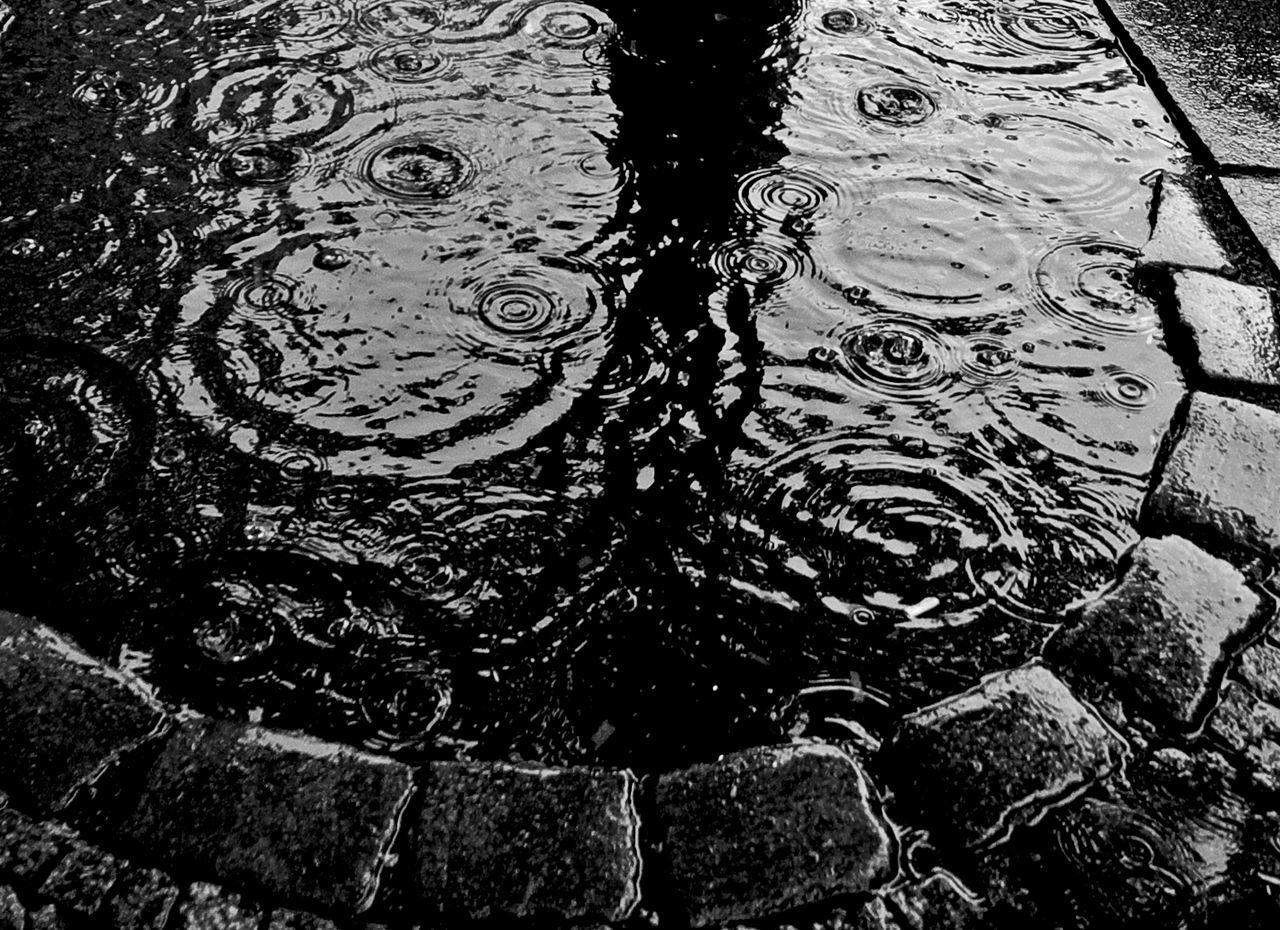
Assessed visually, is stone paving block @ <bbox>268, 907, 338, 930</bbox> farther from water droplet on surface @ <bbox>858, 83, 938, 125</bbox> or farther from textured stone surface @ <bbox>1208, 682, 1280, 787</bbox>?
water droplet on surface @ <bbox>858, 83, 938, 125</bbox>

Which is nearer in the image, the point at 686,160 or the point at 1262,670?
the point at 1262,670

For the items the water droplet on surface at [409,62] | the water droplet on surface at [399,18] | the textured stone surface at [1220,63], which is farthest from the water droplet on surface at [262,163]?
the textured stone surface at [1220,63]

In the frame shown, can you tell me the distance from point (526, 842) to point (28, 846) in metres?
0.71

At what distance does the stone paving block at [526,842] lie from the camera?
1.47 m

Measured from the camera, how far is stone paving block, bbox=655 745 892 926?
4.86 ft

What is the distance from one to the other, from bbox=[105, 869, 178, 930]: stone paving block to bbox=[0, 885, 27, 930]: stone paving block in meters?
0.11

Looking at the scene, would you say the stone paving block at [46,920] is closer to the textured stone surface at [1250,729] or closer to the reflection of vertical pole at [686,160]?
the reflection of vertical pole at [686,160]

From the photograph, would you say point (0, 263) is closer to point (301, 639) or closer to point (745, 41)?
point (301, 639)

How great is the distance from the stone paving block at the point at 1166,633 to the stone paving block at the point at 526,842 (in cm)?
79

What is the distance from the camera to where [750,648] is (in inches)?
70.4

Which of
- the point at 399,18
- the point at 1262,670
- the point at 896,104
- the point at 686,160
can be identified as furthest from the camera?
the point at 399,18

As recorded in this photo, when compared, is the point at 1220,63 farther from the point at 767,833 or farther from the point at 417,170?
the point at 767,833

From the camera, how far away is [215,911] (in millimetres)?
1454

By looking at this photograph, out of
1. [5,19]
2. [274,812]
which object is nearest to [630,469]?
[274,812]
